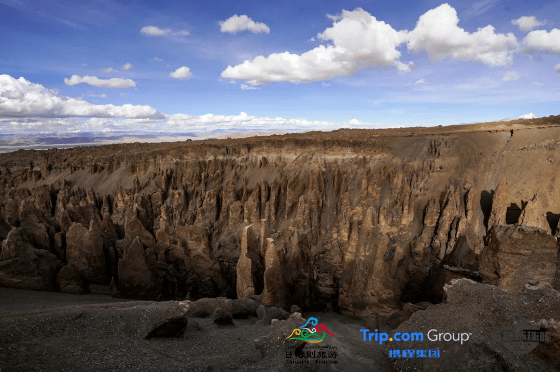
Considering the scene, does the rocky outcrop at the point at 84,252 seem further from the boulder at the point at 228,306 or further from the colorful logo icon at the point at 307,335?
the colorful logo icon at the point at 307,335

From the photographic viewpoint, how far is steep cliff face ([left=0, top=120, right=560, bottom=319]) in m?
20.5

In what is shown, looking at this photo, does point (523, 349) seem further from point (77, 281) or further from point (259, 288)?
point (77, 281)

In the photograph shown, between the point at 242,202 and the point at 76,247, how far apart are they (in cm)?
1408

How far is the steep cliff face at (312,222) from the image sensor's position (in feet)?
67.3

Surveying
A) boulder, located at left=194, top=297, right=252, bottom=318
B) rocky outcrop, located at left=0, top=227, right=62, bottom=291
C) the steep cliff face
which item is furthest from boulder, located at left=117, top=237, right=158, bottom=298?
boulder, located at left=194, top=297, right=252, bottom=318

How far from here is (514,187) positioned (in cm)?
2412

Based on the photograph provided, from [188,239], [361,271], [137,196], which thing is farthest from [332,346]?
[137,196]

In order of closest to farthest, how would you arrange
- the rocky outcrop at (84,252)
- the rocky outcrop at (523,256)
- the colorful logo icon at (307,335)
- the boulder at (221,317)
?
the colorful logo icon at (307,335)
the rocky outcrop at (523,256)
the boulder at (221,317)
the rocky outcrop at (84,252)

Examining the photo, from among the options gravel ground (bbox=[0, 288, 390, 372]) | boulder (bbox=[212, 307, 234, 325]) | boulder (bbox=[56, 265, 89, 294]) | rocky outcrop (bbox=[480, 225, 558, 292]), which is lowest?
Result: boulder (bbox=[56, 265, 89, 294])

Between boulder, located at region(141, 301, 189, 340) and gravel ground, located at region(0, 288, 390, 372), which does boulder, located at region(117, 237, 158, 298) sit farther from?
boulder, located at region(141, 301, 189, 340)

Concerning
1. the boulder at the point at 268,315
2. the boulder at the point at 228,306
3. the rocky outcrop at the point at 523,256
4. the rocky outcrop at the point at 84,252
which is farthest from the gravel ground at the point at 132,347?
the rocky outcrop at the point at 84,252

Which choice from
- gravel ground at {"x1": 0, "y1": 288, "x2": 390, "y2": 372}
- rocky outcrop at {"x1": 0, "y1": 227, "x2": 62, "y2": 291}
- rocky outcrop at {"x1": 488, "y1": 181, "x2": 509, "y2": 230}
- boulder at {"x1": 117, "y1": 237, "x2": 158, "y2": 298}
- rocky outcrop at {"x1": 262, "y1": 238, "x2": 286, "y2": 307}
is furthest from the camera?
boulder at {"x1": 117, "y1": 237, "x2": 158, "y2": 298}

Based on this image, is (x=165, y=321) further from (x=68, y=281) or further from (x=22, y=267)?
(x=22, y=267)

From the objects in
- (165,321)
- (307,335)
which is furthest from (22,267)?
(307,335)
